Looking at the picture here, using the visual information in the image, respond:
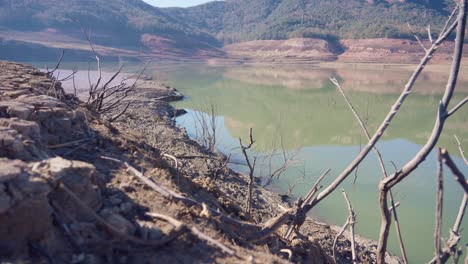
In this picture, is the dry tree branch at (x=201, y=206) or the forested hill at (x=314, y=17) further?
the forested hill at (x=314, y=17)

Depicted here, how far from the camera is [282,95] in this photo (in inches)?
850

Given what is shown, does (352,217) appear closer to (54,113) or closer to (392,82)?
(54,113)

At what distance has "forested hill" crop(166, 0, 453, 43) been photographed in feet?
193

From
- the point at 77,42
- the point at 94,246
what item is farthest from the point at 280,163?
the point at 77,42

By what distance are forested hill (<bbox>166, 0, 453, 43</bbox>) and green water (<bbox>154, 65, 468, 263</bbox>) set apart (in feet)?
53.2

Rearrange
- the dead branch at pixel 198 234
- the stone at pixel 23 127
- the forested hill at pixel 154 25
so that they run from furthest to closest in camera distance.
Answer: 1. the forested hill at pixel 154 25
2. the stone at pixel 23 127
3. the dead branch at pixel 198 234

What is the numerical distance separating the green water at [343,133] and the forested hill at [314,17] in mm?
16216

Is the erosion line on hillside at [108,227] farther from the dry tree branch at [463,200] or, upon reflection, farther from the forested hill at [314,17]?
the forested hill at [314,17]

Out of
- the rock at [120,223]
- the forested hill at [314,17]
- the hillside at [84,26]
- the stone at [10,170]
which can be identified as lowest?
the rock at [120,223]

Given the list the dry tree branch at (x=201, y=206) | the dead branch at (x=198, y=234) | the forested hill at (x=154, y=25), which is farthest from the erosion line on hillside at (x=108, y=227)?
the forested hill at (x=154, y=25)

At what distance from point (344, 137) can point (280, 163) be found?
4111 millimetres

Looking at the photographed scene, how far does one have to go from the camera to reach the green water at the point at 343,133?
23.2 feet

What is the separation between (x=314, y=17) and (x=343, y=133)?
6949 centimetres

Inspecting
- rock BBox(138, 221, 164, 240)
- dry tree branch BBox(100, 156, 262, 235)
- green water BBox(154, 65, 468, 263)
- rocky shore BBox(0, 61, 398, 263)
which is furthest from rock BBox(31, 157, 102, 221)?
green water BBox(154, 65, 468, 263)
